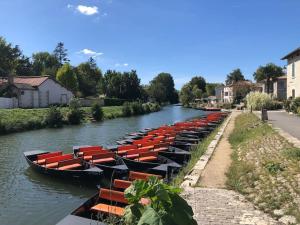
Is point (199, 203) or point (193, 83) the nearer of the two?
point (199, 203)

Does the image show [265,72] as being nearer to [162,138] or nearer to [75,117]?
[75,117]

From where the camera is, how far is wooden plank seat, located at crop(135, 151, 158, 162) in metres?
16.4

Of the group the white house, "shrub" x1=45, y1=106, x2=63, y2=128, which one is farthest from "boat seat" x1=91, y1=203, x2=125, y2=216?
the white house

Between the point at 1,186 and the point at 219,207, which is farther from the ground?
the point at 219,207

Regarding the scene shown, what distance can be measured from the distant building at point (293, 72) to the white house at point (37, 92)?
37.6m

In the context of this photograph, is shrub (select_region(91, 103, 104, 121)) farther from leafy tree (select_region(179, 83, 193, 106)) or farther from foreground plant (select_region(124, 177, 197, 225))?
leafy tree (select_region(179, 83, 193, 106))

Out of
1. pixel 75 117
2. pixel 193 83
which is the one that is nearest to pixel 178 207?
pixel 75 117

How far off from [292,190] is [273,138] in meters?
8.09

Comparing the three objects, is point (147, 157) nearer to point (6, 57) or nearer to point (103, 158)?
A: point (103, 158)

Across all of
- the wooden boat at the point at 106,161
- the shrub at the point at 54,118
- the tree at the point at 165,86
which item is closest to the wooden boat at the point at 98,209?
the wooden boat at the point at 106,161

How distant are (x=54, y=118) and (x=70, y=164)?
93.0 feet

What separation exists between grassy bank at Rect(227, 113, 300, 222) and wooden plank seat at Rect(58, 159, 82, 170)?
252 inches

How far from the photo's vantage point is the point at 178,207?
4.33m

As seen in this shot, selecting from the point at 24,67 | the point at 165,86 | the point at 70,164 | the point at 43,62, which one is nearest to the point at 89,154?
the point at 70,164
